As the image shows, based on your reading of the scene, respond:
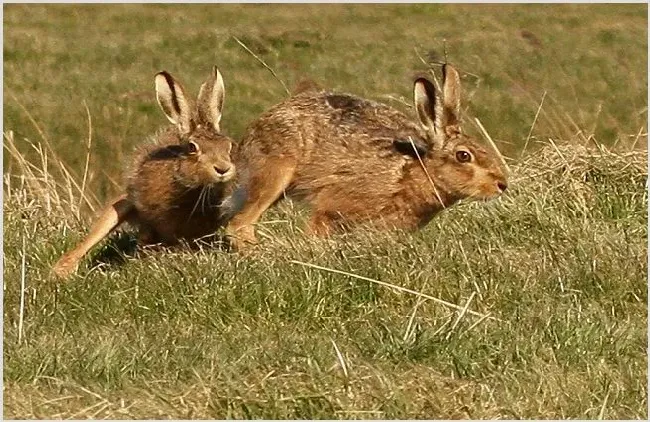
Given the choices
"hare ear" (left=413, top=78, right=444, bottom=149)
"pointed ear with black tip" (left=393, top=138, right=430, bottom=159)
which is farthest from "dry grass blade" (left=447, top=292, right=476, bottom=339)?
"pointed ear with black tip" (left=393, top=138, right=430, bottom=159)

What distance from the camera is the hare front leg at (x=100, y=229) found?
736 centimetres

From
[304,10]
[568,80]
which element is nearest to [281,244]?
[568,80]

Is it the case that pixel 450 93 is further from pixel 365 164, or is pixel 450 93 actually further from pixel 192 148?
pixel 192 148

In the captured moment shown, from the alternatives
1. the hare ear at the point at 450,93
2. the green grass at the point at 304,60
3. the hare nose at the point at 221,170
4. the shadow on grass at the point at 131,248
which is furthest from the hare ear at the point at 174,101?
the green grass at the point at 304,60

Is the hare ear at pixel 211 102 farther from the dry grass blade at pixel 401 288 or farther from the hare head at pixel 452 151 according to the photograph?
the dry grass blade at pixel 401 288

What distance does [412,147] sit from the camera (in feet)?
26.2

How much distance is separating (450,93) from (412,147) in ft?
1.46

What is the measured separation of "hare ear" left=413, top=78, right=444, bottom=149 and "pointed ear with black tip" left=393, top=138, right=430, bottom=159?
0.08m

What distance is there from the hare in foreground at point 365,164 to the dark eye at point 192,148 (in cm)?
51

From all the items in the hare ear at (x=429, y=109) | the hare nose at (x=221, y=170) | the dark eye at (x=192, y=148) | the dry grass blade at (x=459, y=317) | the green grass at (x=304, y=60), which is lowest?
the green grass at (x=304, y=60)

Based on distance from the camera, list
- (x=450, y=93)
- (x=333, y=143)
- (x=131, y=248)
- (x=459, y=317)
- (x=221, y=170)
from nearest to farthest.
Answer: (x=459, y=317) → (x=221, y=170) → (x=450, y=93) → (x=333, y=143) → (x=131, y=248)

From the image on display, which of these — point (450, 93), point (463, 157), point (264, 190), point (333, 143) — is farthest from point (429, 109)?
point (264, 190)

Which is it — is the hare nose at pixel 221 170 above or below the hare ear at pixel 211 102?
below

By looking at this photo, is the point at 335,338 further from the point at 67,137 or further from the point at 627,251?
the point at 67,137
